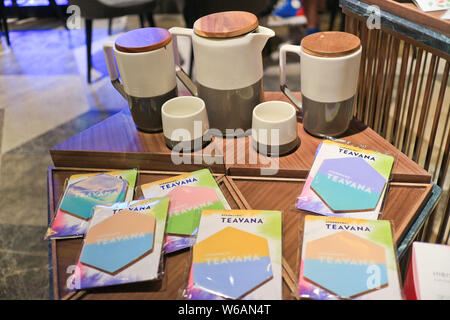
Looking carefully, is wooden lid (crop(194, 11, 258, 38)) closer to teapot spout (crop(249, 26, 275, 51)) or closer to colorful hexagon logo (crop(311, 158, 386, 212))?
teapot spout (crop(249, 26, 275, 51))

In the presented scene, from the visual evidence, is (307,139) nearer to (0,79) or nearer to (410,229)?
(410,229)

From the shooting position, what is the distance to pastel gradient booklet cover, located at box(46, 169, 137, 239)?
81 cm

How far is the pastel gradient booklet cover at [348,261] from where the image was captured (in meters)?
0.63

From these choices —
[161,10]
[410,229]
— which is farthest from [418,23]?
[161,10]

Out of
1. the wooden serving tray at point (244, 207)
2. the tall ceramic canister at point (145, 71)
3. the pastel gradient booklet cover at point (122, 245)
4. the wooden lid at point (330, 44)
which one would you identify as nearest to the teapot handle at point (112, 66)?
the tall ceramic canister at point (145, 71)

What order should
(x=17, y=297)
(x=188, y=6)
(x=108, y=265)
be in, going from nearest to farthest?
1. (x=108, y=265)
2. (x=17, y=297)
3. (x=188, y=6)

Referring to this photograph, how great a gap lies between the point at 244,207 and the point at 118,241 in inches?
10.3

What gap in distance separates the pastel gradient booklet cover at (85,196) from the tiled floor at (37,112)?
799 mm

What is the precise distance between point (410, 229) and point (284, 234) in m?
0.24

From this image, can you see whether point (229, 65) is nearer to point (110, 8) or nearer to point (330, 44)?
point (330, 44)

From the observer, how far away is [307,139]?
99 cm

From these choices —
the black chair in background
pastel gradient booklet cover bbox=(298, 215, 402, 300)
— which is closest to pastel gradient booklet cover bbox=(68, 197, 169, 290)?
pastel gradient booklet cover bbox=(298, 215, 402, 300)

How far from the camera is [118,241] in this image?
2.41ft

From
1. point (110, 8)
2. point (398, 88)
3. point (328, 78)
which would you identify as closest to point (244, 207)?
point (328, 78)
